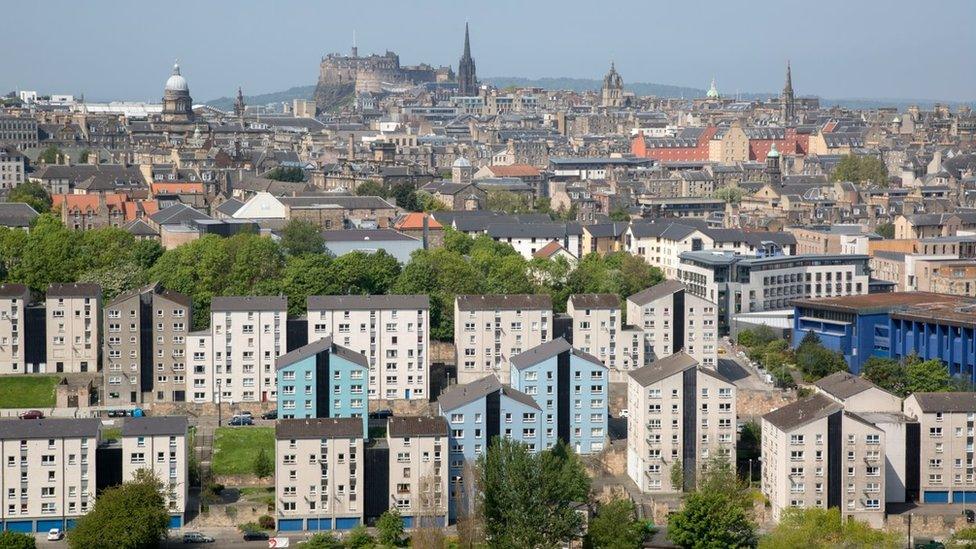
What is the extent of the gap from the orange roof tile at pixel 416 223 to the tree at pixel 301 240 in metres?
4.27

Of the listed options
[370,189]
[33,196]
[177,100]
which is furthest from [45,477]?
[177,100]

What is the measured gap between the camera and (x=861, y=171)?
6975cm

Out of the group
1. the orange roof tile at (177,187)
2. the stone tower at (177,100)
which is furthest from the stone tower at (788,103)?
the orange roof tile at (177,187)

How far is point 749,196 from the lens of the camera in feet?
198

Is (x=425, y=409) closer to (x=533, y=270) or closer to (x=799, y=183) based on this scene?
(x=533, y=270)

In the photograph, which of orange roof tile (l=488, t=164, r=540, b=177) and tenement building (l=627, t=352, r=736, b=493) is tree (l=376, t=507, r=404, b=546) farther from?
orange roof tile (l=488, t=164, r=540, b=177)

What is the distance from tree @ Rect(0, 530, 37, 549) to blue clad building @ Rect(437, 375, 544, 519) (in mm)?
→ 5960

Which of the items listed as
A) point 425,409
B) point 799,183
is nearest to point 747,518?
point 425,409

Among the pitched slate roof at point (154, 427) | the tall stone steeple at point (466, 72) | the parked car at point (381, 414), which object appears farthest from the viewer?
the tall stone steeple at point (466, 72)

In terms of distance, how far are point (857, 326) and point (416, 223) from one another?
47.1ft

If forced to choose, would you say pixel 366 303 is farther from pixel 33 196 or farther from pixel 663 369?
pixel 33 196

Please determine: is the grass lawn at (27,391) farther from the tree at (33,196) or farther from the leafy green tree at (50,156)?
the leafy green tree at (50,156)

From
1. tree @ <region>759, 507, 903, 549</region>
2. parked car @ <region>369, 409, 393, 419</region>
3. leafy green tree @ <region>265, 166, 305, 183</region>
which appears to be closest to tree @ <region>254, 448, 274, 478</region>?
parked car @ <region>369, 409, 393, 419</region>

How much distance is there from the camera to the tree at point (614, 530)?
900 inches
